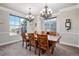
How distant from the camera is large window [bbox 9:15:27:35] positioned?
226 inches

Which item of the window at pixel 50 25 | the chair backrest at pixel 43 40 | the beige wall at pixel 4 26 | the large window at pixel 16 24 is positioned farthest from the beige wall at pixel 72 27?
the beige wall at pixel 4 26

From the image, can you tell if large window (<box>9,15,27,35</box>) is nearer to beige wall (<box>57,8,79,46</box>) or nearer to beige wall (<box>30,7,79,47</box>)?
beige wall (<box>30,7,79,47</box>)

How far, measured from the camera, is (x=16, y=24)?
6.24m

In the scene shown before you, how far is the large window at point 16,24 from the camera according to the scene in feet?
18.8

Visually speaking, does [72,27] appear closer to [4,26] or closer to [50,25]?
[50,25]

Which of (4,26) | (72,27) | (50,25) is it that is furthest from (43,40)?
(50,25)

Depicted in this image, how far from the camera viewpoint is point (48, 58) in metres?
1.24

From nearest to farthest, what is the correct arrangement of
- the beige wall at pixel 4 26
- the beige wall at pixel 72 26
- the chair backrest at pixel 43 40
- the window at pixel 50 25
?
the chair backrest at pixel 43 40 → the beige wall at pixel 72 26 → the beige wall at pixel 4 26 → the window at pixel 50 25

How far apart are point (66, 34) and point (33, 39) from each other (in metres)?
2.66

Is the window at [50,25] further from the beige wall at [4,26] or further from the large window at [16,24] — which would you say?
the beige wall at [4,26]

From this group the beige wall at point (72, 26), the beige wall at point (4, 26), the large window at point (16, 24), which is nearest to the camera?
the beige wall at point (72, 26)

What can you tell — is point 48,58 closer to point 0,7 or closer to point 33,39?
point 33,39

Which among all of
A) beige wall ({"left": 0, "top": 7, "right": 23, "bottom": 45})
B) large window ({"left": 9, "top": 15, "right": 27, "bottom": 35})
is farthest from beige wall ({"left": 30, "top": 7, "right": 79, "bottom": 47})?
beige wall ({"left": 0, "top": 7, "right": 23, "bottom": 45})

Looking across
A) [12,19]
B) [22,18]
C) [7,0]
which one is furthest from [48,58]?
[22,18]
